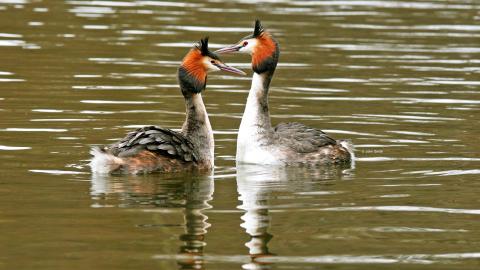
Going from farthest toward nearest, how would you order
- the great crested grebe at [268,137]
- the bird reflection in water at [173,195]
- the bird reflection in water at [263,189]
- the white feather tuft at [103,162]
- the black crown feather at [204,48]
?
the great crested grebe at [268,137] < the black crown feather at [204,48] < the white feather tuft at [103,162] < the bird reflection in water at [173,195] < the bird reflection in water at [263,189]

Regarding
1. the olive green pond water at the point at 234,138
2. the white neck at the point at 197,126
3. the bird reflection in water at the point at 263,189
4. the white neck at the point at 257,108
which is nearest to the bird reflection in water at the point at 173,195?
the olive green pond water at the point at 234,138

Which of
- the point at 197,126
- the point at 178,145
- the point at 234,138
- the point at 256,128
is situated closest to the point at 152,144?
the point at 178,145

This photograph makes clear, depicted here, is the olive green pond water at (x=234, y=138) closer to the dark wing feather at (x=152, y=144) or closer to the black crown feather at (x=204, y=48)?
the dark wing feather at (x=152, y=144)

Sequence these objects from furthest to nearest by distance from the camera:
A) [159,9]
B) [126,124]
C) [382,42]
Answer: [159,9] → [382,42] → [126,124]

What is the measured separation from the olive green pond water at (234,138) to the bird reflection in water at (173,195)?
0.03m

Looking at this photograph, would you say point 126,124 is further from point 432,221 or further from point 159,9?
point 159,9

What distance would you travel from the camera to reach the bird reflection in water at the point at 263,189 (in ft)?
31.2

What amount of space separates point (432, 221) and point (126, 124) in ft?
18.3

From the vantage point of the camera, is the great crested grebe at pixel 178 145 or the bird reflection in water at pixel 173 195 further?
the great crested grebe at pixel 178 145

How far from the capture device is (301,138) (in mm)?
13859

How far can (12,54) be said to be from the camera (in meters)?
20.9

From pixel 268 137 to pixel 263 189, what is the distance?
1.92m

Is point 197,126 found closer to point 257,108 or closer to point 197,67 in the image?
point 197,67

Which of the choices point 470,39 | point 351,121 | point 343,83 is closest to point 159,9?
point 470,39
